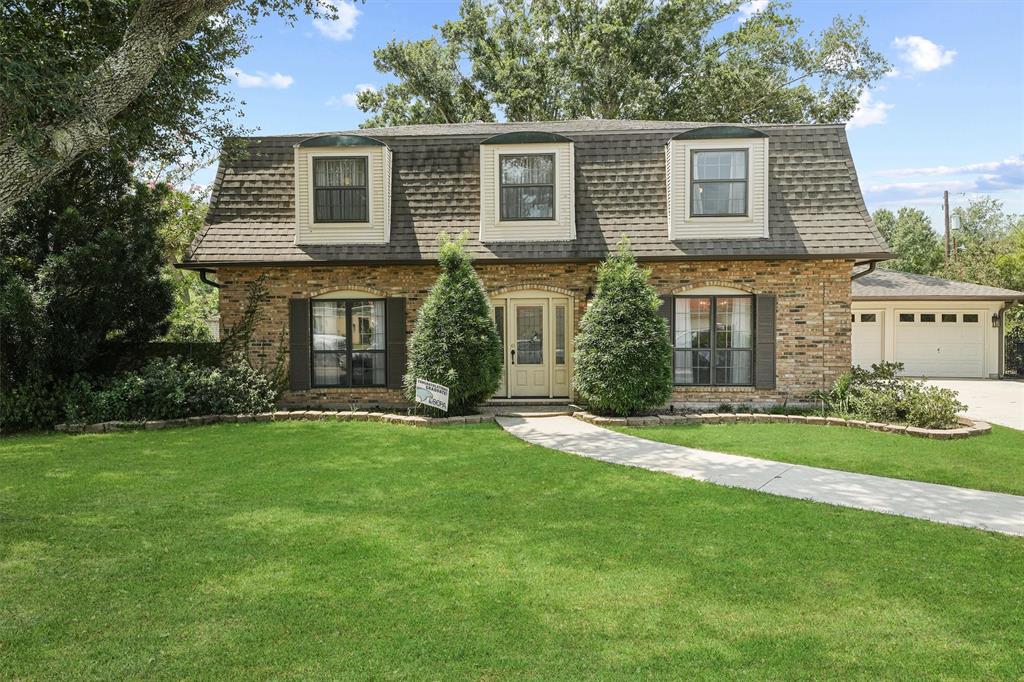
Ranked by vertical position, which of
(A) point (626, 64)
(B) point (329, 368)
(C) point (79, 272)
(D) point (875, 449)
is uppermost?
(A) point (626, 64)

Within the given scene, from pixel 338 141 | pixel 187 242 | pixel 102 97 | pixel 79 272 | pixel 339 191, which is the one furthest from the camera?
pixel 187 242

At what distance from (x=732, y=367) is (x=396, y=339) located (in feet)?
21.6

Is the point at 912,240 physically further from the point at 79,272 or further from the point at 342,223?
the point at 79,272

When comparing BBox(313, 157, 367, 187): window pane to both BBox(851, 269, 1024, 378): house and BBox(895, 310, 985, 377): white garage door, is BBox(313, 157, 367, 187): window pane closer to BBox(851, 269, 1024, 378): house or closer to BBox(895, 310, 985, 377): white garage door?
BBox(851, 269, 1024, 378): house

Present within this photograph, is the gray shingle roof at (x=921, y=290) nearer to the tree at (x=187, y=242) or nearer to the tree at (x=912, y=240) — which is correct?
the tree at (x=187, y=242)

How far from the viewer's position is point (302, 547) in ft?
16.0

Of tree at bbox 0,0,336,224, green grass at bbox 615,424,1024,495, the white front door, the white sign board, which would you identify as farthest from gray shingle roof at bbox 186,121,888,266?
the white front door

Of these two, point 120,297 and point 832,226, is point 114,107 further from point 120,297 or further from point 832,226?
point 832,226

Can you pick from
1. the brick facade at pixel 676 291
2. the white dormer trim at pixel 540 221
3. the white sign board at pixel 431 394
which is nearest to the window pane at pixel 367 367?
A: the brick facade at pixel 676 291

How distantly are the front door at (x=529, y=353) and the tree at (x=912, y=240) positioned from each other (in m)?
36.3

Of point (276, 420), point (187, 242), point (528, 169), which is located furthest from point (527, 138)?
point (187, 242)

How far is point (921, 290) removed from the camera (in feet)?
63.6

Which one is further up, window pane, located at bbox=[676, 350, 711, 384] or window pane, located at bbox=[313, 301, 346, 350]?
window pane, located at bbox=[313, 301, 346, 350]

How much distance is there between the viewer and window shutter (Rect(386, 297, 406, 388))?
1217 centimetres
